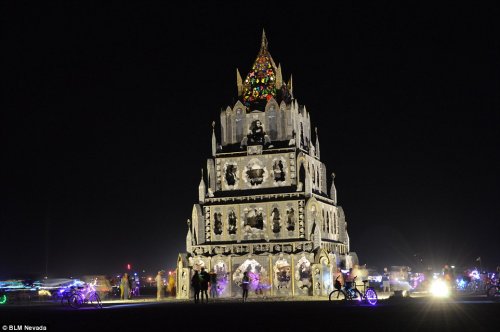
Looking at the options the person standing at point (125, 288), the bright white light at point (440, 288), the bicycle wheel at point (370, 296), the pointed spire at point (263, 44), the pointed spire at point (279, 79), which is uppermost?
the pointed spire at point (263, 44)

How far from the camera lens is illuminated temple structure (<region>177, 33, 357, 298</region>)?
7075 cm

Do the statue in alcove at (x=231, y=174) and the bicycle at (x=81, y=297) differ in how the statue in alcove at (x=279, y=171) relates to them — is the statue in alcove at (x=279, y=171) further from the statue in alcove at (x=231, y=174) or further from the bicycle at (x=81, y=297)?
the bicycle at (x=81, y=297)

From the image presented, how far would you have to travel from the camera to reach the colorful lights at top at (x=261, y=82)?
252ft

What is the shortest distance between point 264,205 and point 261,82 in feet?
38.9

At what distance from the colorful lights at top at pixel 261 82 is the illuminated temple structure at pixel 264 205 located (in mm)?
91

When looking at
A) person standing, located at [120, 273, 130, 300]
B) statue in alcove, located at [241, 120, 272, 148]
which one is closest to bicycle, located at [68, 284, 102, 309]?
person standing, located at [120, 273, 130, 300]

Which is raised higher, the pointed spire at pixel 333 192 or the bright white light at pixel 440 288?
the pointed spire at pixel 333 192

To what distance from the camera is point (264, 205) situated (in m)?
72.9

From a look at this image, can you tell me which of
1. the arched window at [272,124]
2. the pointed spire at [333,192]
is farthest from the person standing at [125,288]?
the pointed spire at [333,192]

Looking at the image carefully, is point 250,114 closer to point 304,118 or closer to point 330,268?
point 304,118

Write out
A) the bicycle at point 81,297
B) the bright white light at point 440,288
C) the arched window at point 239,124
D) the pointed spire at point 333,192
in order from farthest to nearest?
1. the pointed spire at point 333,192
2. the arched window at point 239,124
3. the bright white light at point 440,288
4. the bicycle at point 81,297

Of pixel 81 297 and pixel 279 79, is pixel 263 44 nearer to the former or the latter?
pixel 279 79

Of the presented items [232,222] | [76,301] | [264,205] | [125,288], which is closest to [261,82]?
[264,205]

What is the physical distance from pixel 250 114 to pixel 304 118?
18.5 ft
